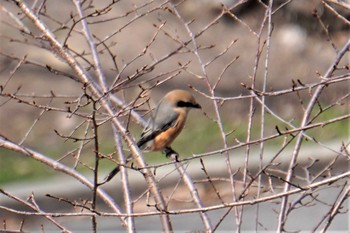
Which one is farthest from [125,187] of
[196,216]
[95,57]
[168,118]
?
[196,216]

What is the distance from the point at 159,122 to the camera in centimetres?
729

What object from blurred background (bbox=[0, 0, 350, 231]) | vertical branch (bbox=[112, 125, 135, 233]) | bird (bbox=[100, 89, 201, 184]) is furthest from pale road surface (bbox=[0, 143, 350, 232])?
vertical branch (bbox=[112, 125, 135, 233])

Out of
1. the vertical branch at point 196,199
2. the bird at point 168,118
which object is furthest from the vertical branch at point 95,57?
the bird at point 168,118

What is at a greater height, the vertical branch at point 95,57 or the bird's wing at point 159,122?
the bird's wing at point 159,122

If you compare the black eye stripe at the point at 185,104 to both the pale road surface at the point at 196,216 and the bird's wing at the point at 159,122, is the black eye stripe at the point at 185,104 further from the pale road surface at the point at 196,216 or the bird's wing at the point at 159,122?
the pale road surface at the point at 196,216

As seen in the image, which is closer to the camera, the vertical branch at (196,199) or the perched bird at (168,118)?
the vertical branch at (196,199)

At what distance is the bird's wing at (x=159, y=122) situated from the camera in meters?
7.00

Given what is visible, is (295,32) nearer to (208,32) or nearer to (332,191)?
(208,32)

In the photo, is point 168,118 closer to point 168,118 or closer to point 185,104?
point 168,118

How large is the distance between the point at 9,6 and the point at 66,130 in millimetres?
2849

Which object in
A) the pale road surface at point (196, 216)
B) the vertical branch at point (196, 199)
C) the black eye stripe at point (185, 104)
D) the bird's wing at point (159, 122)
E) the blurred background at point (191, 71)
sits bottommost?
the vertical branch at point (196, 199)

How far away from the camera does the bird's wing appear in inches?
276

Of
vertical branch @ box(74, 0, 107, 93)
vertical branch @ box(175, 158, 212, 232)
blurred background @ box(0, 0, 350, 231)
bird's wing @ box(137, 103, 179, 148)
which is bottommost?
vertical branch @ box(175, 158, 212, 232)

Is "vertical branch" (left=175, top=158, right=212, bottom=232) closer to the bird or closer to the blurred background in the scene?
the bird
